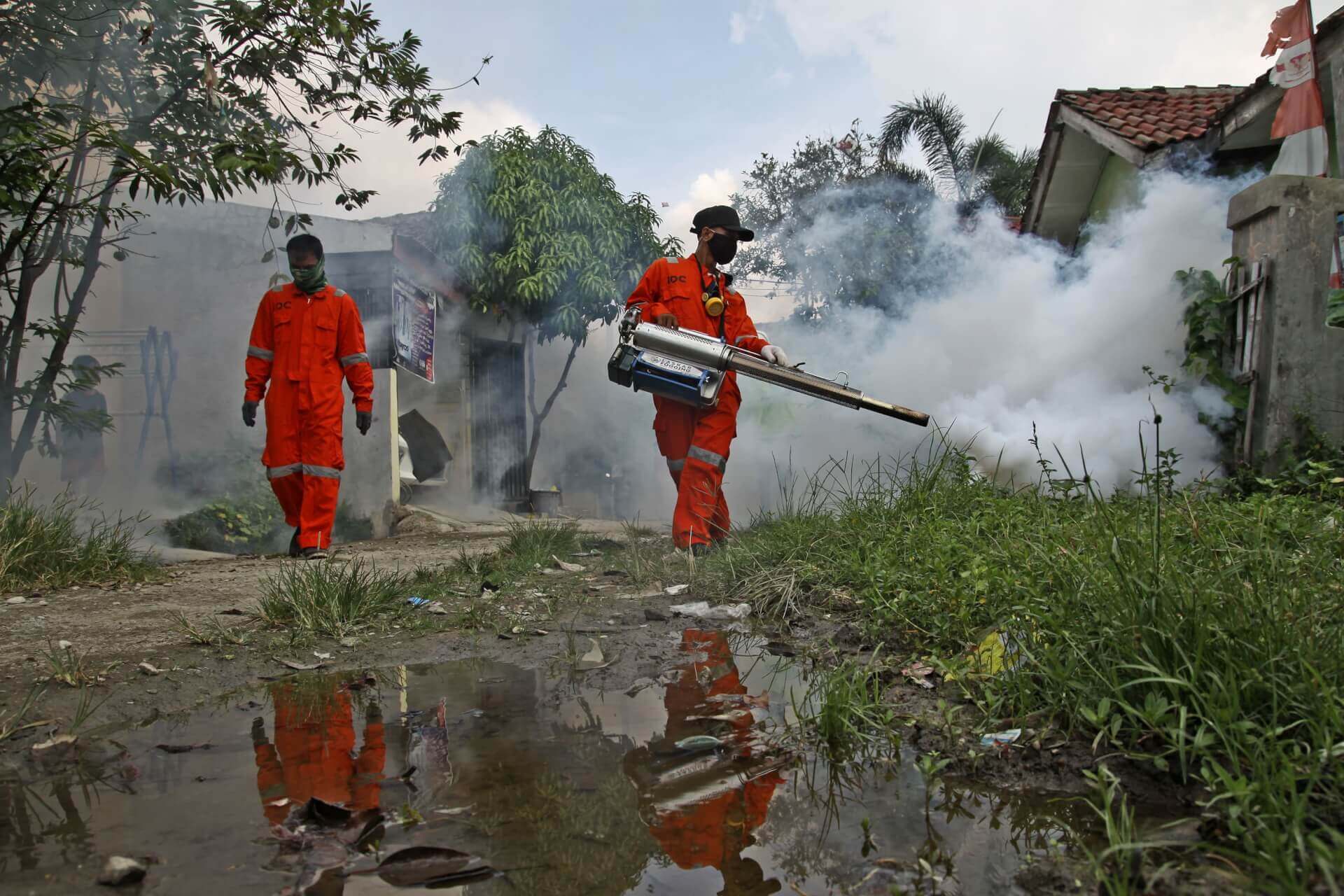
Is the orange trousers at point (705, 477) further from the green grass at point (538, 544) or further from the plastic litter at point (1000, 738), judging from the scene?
the plastic litter at point (1000, 738)

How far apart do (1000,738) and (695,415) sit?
141 inches

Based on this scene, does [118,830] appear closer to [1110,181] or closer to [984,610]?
[984,610]

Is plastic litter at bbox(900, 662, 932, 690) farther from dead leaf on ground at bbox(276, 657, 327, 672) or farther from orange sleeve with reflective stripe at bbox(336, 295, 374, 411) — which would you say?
orange sleeve with reflective stripe at bbox(336, 295, 374, 411)

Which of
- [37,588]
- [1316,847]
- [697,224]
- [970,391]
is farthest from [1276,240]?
[37,588]

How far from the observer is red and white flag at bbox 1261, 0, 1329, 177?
22.0 ft

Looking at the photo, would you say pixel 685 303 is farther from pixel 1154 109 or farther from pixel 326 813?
pixel 1154 109

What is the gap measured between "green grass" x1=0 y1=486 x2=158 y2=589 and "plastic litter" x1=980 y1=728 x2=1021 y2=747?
12.5 feet

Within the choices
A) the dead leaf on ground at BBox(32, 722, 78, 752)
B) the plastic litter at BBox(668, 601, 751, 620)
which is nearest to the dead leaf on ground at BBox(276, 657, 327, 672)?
the dead leaf on ground at BBox(32, 722, 78, 752)

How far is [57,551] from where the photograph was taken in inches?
154

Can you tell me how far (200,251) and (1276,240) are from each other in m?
8.52

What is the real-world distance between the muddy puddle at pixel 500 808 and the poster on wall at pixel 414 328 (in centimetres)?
776

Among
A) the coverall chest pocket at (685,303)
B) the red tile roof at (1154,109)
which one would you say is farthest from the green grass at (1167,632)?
the red tile roof at (1154,109)

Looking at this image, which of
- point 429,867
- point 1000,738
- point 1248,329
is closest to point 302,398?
point 429,867

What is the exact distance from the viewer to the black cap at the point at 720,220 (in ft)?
17.6
